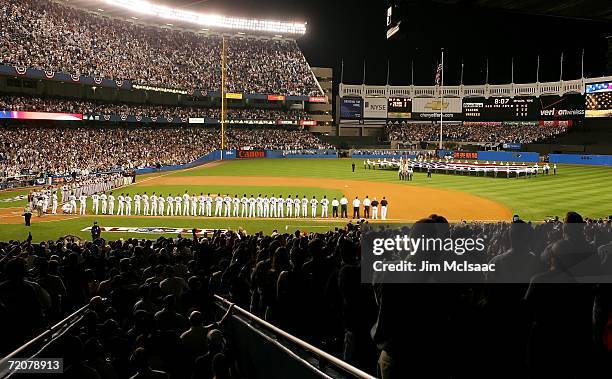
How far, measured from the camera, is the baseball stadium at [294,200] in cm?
441

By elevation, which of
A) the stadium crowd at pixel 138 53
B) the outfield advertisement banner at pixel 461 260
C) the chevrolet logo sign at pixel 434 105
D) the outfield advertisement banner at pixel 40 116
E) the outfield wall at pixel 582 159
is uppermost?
the stadium crowd at pixel 138 53

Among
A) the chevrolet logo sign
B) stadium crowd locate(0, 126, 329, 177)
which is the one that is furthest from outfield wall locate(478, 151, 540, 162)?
stadium crowd locate(0, 126, 329, 177)

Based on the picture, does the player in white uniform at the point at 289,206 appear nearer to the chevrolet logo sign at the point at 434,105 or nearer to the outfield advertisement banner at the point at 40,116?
the outfield advertisement banner at the point at 40,116

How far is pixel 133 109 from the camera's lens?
71.4 metres

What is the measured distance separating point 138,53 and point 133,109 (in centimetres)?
943

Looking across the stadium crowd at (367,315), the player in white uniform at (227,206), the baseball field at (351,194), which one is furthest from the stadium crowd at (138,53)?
the stadium crowd at (367,315)

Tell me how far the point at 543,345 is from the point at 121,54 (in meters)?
74.9

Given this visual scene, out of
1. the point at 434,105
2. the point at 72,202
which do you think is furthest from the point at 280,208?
the point at 434,105

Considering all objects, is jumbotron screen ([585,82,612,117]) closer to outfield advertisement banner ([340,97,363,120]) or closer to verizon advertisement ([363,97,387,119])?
verizon advertisement ([363,97,387,119])

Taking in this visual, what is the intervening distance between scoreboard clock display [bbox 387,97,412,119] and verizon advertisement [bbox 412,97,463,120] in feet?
3.33

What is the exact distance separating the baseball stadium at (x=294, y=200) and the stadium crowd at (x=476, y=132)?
546 mm

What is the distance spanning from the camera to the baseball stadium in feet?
14.5

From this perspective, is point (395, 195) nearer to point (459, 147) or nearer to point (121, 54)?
point (121, 54)

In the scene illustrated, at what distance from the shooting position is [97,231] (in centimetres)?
2116
